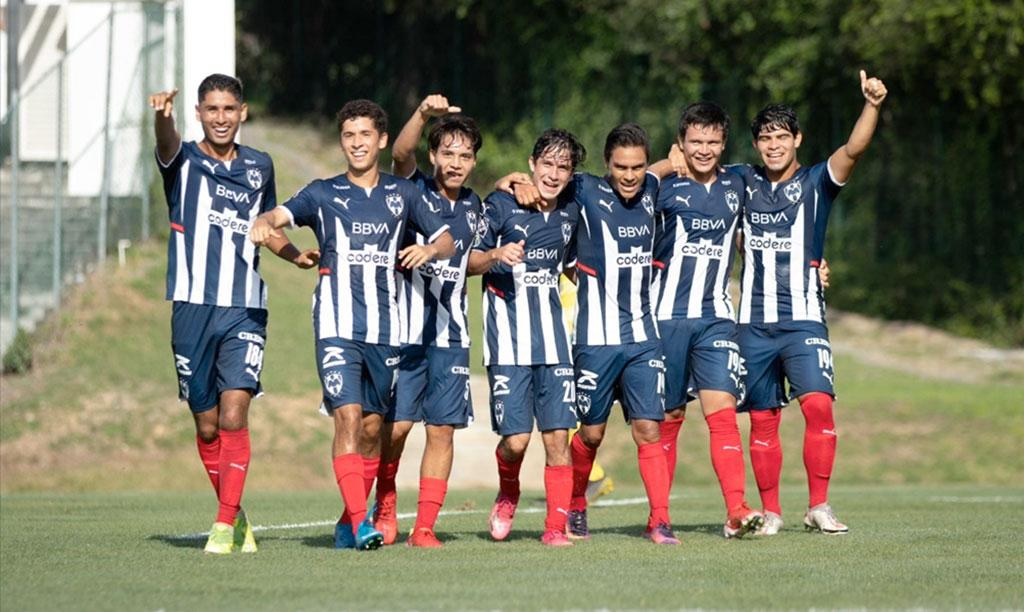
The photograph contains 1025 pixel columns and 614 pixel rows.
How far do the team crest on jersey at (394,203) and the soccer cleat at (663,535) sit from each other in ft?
7.43

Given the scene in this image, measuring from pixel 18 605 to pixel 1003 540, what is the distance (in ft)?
18.3

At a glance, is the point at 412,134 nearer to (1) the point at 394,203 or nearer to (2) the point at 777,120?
(1) the point at 394,203

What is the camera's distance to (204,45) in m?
23.4

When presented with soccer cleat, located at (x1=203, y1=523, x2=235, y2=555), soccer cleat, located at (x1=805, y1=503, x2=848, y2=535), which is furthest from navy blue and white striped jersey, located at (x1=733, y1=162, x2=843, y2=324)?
soccer cleat, located at (x1=203, y1=523, x2=235, y2=555)

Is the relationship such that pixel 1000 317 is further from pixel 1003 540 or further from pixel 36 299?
pixel 1003 540

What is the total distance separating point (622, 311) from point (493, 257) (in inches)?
35.2

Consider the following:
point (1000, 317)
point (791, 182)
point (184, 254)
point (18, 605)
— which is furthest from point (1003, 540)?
point (1000, 317)

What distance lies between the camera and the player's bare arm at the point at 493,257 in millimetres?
9805

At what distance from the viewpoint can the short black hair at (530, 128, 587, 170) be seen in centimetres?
1036

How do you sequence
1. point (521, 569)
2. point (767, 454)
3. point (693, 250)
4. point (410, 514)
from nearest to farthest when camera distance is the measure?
1. point (521, 569)
2. point (693, 250)
3. point (767, 454)
4. point (410, 514)

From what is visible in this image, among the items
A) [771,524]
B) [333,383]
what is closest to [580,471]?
[771,524]

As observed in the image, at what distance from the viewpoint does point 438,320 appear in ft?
33.8

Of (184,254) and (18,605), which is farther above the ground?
(184,254)

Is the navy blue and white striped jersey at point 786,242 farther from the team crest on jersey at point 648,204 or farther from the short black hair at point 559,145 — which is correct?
the short black hair at point 559,145
